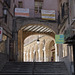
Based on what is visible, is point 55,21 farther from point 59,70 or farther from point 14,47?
point 59,70

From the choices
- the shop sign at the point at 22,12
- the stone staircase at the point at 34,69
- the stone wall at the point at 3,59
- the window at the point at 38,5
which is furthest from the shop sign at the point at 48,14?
the stone wall at the point at 3,59

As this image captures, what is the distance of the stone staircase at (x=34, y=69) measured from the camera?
13.2 meters

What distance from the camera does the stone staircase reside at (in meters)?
13.2

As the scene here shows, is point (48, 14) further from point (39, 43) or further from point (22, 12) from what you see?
point (39, 43)

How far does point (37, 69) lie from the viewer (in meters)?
14.1

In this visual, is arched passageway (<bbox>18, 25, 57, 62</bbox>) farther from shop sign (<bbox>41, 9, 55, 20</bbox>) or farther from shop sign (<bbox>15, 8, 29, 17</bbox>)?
shop sign (<bbox>15, 8, 29, 17</bbox>)

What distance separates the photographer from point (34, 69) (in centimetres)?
1411

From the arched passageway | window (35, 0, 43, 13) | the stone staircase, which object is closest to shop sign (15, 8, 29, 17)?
window (35, 0, 43, 13)

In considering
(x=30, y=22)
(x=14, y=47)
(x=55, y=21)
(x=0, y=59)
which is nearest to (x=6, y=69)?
(x=0, y=59)

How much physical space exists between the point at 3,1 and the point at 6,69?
220 inches

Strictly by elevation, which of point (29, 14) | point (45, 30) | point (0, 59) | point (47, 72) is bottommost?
point (47, 72)

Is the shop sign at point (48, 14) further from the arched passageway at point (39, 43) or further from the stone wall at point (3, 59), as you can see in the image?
the stone wall at point (3, 59)

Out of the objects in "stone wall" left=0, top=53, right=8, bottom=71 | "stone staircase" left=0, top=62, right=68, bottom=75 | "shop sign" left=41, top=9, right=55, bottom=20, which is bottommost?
"stone staircase" left=0, top=62, right=68, bottom=75

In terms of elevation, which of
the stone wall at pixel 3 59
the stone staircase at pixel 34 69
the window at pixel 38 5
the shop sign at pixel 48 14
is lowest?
the stone staircase at pixel 34 69
